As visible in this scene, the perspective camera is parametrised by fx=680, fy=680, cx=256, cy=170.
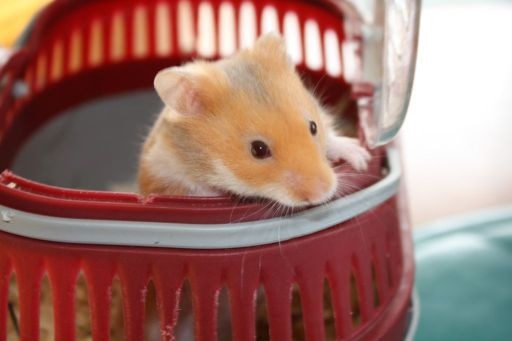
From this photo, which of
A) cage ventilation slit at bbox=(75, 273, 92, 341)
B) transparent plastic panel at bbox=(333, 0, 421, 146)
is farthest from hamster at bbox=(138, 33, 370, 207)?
cage ventilation slit at bbox=(75, 273, 92, 341)

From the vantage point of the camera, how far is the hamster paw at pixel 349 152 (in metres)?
1.27

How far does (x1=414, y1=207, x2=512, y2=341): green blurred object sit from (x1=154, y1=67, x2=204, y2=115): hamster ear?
35.5 inches

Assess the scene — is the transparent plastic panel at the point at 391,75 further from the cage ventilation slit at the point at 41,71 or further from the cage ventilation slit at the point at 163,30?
the cage ventilation slit at the point at 41,71

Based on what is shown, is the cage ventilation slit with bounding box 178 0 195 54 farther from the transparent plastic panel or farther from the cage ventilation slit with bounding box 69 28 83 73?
the transparent plastic panel

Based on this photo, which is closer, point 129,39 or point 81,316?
point 81,316

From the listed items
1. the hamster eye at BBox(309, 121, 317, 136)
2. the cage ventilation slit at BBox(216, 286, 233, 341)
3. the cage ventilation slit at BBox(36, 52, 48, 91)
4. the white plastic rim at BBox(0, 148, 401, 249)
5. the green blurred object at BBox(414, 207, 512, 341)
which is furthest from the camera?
the cage ventilation slit at BBox(36, 52, 48, 91)

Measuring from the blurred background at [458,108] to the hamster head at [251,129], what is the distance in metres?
1.08

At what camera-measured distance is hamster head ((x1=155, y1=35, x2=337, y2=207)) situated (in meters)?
1.11

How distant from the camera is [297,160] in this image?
1102 millimetres

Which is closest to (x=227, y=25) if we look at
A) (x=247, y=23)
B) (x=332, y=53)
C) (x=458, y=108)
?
(x=247, y=23)

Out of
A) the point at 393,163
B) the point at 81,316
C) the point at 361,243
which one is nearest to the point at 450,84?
the point at 393,163

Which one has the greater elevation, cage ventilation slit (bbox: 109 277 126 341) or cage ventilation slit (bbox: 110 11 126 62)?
cage ventilation slit (bbox: 110 11 126 62)

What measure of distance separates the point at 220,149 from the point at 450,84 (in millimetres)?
2091

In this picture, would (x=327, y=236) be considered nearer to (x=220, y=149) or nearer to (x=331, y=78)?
(x=220, y=149)
